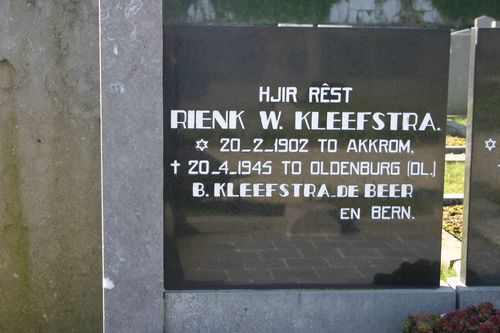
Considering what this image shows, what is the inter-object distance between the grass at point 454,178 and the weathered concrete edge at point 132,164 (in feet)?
15.4

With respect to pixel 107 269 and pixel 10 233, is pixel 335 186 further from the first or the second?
pixel 10 233

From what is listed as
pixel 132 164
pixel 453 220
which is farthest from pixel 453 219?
pixel 132 164

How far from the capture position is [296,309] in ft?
11.5

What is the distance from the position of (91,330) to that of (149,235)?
3.04 feet

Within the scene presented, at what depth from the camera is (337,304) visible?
3.53 meters

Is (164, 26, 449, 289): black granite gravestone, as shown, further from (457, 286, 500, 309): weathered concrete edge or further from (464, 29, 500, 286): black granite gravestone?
(457, 286, 500, 309): weathered concrete edge

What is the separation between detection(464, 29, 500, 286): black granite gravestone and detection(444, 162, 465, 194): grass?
3810mm

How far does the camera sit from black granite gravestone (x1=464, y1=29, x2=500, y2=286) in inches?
138

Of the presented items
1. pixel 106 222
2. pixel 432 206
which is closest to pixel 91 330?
pixel 106 222

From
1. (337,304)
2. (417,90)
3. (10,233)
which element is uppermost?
(417,90)

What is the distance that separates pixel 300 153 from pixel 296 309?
0.79 m

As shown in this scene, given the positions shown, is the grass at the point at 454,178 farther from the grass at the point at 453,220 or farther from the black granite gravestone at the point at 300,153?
the black granite gravestone at the point at 300,153

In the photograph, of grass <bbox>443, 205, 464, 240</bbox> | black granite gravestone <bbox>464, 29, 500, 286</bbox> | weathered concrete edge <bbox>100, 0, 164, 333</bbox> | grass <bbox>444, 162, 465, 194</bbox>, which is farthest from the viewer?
grass <bbox>444, 162, 465, 194</bbox>

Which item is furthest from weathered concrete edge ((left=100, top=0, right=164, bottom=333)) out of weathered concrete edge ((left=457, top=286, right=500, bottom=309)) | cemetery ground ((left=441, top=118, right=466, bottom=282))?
cemetery ground ((left=441, top=118, right=466, bottom=282))
